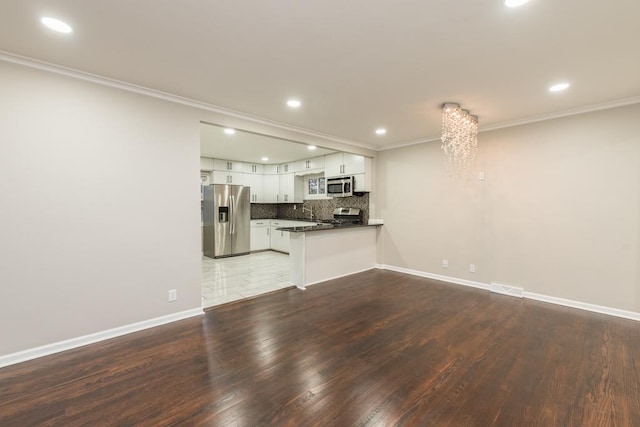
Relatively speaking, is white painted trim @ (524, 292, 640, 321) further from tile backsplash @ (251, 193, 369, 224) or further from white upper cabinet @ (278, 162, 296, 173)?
white upper cabinet @ (278, 162, 296, 173)

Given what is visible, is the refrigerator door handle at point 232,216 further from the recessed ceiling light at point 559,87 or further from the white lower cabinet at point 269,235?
the recessed ceiling light at point 559,87

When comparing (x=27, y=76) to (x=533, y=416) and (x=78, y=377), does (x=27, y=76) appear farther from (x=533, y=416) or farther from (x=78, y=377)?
(x=533, y=416)

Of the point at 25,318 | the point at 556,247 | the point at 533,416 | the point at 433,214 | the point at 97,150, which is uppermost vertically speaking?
the point at 97,150

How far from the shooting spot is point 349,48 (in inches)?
85.6

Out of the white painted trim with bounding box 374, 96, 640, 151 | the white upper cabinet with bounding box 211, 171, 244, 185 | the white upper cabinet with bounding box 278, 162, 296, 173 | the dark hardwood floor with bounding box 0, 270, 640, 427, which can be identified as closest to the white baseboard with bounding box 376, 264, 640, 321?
the dark hardwood floor with bounding box 0, 270, 640, 427

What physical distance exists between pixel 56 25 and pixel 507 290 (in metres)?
5.74

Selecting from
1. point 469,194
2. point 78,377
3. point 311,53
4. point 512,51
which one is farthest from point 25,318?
point 469,194

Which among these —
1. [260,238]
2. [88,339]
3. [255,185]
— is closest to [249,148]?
[255,185]

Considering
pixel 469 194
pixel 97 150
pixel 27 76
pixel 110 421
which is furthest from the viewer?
pixel 469 194

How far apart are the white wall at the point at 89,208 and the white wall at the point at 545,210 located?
3.94 m

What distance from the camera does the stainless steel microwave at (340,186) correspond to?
591 centimetres

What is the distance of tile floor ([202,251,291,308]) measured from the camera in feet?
13.7

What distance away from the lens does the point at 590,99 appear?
324 centimetres

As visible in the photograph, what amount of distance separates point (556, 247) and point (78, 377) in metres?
5.45
